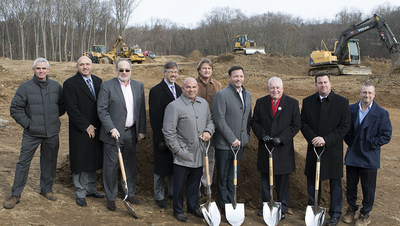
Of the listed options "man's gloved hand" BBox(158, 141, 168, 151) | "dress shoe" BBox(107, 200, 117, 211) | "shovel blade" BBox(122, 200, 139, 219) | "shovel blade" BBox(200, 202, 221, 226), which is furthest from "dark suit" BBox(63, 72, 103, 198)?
"shovel blade" BBox(200, 202, 221, 226)

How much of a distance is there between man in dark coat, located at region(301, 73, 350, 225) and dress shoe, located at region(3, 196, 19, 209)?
3.47 metres

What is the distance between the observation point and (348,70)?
19.1m

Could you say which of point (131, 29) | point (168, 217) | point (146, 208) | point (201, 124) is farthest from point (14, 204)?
point (131, 29)

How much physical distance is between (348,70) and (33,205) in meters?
18.5

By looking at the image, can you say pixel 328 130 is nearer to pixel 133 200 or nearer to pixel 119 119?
pixel 119 119

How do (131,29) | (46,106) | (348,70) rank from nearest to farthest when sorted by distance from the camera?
1. (46,106)
2. (348,70)
3. (131,29)

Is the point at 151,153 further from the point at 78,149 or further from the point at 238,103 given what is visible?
the point at 238,103

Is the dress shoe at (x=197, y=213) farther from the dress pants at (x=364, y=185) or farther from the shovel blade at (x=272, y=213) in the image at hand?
the dress pants at (x=364, y=185)

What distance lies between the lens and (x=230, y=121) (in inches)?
156

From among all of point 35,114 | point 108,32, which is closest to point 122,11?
point 108,32

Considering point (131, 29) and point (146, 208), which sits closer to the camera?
point (146, 208)

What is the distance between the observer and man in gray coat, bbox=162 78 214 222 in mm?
3787

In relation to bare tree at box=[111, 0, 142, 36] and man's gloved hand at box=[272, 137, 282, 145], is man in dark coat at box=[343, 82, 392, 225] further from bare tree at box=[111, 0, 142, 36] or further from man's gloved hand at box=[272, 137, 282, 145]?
bare tree at box=[111, 0, 142, 36]

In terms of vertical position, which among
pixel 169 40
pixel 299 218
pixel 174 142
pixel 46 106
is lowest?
pixel 299 218
